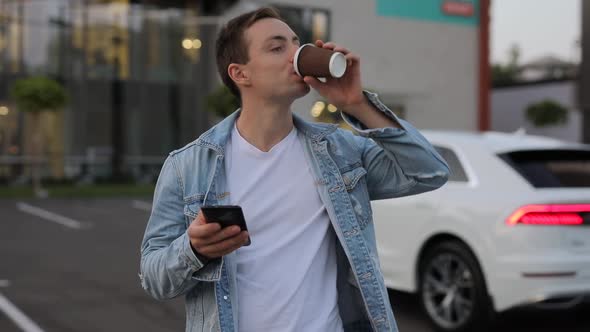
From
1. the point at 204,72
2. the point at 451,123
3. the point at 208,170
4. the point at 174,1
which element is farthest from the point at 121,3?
the point at 208,170

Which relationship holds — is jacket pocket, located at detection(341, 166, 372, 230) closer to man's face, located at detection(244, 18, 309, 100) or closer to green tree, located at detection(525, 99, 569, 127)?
man's face, located at detection(244, 18, 309, 100)

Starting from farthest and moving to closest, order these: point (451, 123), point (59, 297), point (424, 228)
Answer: point (451, 123) → point (59, 297) → point (424, 228)

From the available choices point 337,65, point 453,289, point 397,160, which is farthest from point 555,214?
point 337,65

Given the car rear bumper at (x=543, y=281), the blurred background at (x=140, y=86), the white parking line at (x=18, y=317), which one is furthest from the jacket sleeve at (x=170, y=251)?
the blurred background at (x=140, y=86)

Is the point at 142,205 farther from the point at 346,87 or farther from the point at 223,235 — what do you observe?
the point at 223,235

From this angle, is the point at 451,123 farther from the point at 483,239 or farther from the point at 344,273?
the point at 344,273

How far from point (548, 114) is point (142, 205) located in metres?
24.4

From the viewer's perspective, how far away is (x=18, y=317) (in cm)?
589

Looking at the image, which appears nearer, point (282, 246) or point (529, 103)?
point (282, 246)

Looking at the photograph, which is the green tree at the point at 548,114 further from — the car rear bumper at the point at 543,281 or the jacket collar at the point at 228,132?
the jacket collar at the point at 228,132

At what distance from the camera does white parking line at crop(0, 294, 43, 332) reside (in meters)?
5.54

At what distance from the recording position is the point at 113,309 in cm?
616

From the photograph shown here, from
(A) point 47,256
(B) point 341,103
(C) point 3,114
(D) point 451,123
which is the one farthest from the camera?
(D) point 451,123

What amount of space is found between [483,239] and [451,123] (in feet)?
88.0
